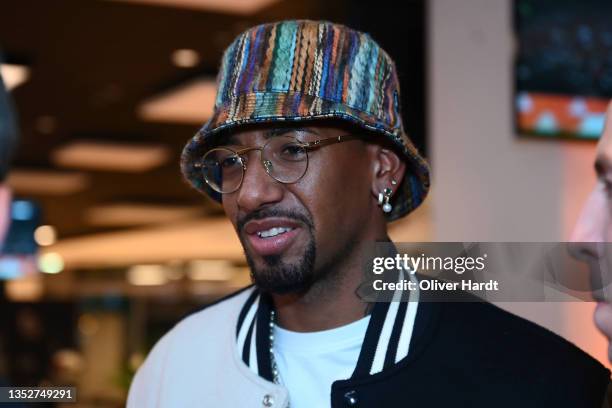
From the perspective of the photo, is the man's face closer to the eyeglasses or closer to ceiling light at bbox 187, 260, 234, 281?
the eyeglasses

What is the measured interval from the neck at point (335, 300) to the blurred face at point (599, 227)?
56 centimetres

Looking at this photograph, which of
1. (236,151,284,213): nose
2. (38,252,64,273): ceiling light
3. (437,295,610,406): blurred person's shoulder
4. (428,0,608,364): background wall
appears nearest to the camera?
(437,295,610,406): blurred person's shoulder

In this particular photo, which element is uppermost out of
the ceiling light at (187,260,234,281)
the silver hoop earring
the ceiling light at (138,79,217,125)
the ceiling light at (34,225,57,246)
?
the ceiling light at (138,79,217,125)

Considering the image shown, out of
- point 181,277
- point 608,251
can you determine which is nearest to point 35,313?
point 608,251

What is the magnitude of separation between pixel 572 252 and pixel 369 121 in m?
0.50

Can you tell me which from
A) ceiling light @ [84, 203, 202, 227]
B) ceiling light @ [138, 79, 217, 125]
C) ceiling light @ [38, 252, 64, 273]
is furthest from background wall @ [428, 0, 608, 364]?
ceiling light @ [38, 252, 64, 273]

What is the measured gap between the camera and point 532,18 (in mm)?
3723

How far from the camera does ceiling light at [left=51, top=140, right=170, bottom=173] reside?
20.9 ft

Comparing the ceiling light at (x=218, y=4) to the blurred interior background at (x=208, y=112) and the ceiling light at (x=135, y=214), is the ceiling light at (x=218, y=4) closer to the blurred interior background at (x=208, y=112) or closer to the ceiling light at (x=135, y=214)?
the blurred interior background at (x=208, y=112)

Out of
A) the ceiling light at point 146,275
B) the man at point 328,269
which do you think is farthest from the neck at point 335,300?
the ceiling light at point 146,275

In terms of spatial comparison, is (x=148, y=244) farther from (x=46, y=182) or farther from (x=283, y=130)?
(x=283, y=130)

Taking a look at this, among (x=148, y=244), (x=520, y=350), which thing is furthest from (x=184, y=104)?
(x=520, y=350)

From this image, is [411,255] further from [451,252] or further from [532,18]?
[532,18]

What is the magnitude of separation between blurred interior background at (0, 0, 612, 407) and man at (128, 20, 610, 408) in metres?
0.15
